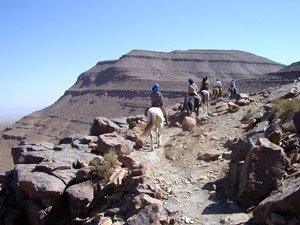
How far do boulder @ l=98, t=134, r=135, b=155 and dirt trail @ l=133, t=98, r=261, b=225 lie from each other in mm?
304

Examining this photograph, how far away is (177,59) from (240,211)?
109m

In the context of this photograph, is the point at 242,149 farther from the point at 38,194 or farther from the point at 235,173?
the point at 38,194

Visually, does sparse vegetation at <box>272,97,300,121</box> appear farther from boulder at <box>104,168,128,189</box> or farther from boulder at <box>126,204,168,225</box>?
boulder at <box>126,204,168,225</box>

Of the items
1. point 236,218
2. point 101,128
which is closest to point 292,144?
point 236,218

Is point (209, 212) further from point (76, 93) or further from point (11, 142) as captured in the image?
point (76, 93)

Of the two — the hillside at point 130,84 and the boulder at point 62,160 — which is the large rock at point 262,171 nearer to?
the boulder at point 62,160

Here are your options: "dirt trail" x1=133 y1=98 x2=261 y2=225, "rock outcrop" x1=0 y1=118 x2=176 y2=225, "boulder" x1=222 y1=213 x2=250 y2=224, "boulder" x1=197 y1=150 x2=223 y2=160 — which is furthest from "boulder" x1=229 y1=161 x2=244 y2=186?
"boulder" x1=197 y1=150 x2=223 y2=160

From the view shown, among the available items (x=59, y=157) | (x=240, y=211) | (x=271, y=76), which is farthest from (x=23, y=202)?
(x=271, y=76)

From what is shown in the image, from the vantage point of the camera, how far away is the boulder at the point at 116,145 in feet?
24.8

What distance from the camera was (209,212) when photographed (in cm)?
440

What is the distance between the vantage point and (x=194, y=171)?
243 inches

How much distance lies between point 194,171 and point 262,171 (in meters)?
2.17

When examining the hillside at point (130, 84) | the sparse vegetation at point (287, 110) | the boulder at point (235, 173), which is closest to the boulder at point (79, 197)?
the boulder at point (235, 173)

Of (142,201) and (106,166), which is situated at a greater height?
(106,166)
